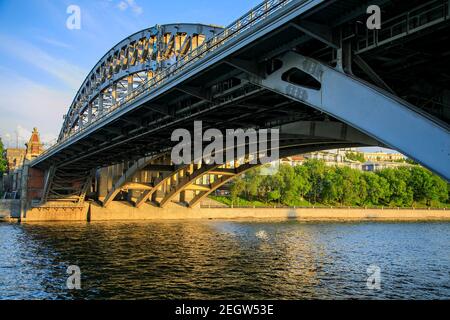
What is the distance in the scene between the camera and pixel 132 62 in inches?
1889

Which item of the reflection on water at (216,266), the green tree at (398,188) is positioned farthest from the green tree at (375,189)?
the reflection on water at (216,266)

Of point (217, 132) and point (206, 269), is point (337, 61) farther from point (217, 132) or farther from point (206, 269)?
point (217, 132)

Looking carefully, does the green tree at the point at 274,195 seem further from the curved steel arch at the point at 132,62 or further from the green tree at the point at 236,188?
the curved steel arch at the point at 132,62

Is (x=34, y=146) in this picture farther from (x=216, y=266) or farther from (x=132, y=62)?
(x=216, y=266)

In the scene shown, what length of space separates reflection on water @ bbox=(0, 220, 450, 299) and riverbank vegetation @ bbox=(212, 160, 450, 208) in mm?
49080

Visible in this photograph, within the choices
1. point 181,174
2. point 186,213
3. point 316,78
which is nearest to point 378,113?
point 316,78

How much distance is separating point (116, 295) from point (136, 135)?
1987 centimetres

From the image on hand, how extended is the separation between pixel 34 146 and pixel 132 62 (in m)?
40.8

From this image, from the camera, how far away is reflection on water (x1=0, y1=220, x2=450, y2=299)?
20.8 metres

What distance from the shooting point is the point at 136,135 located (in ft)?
125

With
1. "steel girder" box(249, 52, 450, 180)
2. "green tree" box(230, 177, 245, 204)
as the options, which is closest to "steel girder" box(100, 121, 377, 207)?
"steel girder" box(249, 52, 450, 180)

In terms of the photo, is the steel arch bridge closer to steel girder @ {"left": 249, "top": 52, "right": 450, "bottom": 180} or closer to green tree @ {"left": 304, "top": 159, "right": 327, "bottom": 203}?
steel girder @ {"left": 249, "top": 52, "right": 450, "bottom": 180}

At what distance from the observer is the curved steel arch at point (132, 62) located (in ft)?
115

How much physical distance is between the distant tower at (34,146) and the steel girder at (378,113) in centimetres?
6439
